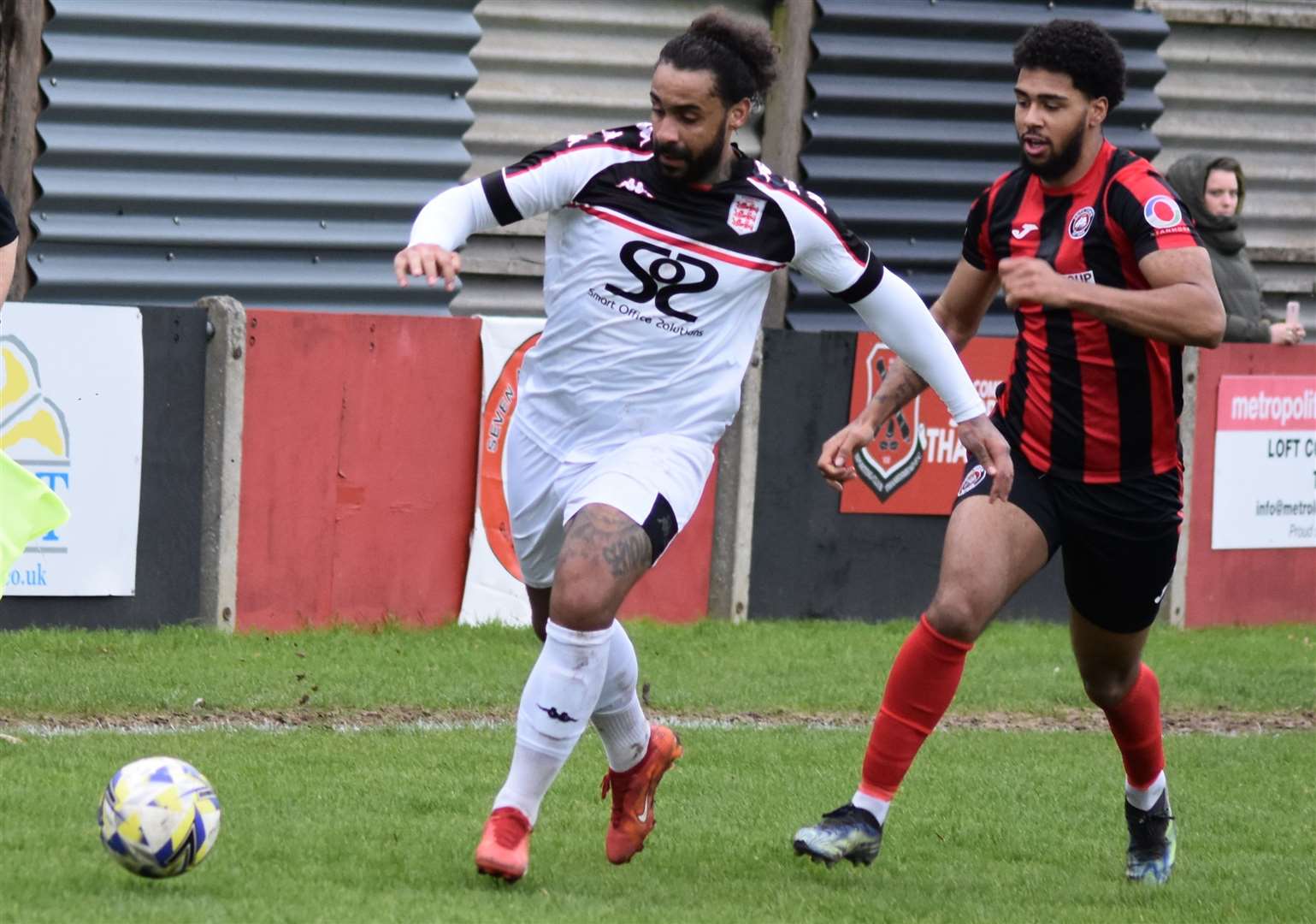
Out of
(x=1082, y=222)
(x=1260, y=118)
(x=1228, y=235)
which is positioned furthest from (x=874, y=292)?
(x=1260, y=118)

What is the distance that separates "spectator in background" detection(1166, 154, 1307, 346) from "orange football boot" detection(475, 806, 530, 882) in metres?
6.98

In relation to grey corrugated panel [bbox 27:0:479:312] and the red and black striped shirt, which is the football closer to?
the red and black striped shirt

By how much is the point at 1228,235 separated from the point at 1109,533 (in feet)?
19.8

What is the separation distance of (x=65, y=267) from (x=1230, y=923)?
7.91 metres

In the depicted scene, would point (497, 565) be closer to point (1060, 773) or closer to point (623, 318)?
point (1060, 773)

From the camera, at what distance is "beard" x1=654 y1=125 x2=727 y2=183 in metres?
5.63

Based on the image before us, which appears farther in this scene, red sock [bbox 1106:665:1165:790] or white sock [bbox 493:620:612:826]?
red sock [bbox 1106:665:1165:790]

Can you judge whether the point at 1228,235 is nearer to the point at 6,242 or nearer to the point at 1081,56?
the point at 1081,56

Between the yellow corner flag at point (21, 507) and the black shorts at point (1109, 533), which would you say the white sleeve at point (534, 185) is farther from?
the yellow corner flag at point (21, 507)

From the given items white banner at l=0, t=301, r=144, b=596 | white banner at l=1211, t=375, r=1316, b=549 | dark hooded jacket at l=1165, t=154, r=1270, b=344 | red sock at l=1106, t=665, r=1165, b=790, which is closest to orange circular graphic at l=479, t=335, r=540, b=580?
white banner at l=0, t=301, r=144, b=596

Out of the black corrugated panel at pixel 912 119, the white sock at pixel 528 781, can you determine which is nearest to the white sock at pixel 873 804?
the white sock at pixel 528 781

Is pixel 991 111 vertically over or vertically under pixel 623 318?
over

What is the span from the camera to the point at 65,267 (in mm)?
11477

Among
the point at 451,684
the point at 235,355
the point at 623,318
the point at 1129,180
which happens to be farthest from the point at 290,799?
the point at 235,355
